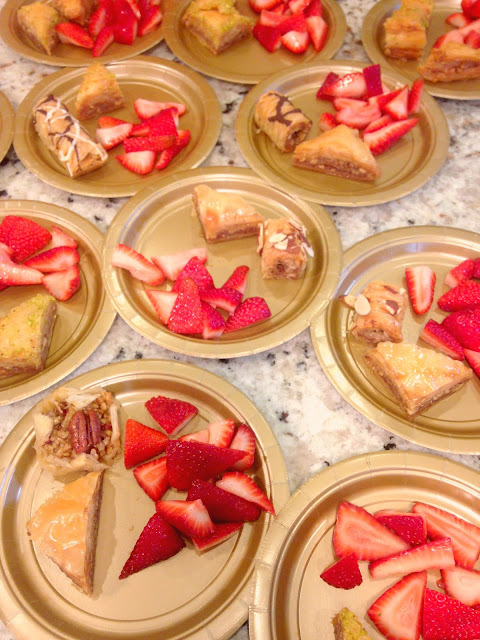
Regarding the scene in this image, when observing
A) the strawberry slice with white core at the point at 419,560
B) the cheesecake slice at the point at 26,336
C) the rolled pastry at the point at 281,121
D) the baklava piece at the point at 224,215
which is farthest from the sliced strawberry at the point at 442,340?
the cheesecake slice at the point at 26,336

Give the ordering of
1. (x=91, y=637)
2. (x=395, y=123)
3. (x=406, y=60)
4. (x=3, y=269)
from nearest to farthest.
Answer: (x=91, y=637), (x=3, y=269), (x=395, y=123), (x=406, y=60)

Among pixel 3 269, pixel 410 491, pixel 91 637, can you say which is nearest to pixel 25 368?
pixel 3 269

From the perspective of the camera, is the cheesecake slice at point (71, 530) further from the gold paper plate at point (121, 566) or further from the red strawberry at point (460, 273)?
the red strawberry at point (460, 273)

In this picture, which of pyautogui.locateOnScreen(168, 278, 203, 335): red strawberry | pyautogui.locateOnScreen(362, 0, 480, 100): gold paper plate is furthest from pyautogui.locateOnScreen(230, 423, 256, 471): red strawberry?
pyautogui.locateOnScreen(362, 0, 480, 100): gold paper plate

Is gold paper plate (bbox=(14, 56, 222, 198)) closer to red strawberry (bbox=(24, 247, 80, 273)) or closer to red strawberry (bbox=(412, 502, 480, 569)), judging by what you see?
red strawberry (bbox=(24, 247, 80, 273))

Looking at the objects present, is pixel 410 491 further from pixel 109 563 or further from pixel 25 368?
pixel 25 368

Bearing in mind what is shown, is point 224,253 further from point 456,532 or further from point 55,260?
point 456,532

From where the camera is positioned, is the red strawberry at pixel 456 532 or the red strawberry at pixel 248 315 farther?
the red strawberry at pixel 248 315
